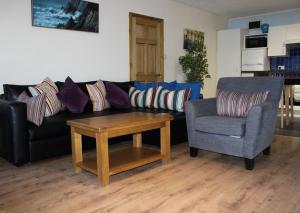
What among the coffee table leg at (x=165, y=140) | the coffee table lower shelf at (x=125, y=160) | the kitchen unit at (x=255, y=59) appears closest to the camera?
the coffee table lower shelf at (x=125, y=160)

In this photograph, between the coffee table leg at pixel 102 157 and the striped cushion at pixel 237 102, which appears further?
the striped cushion at pixel 237 102

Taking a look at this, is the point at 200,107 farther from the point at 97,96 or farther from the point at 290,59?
the point at 290,59

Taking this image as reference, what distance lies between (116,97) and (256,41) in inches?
167

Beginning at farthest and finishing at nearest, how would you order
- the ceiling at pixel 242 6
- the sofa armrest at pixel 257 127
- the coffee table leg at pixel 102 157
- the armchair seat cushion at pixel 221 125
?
1. the ceiling at pixel 242 6
2. the armchair seat cushion at pixel 221 125
3. the sofa armrest at pixel 257 127
4. the coffee table leg at pixel 102 157

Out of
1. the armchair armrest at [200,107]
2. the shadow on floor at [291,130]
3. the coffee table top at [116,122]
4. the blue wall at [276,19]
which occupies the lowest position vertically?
the shadow on floor at [291,130]

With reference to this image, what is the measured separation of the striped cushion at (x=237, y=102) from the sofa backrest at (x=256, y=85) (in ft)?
0.45

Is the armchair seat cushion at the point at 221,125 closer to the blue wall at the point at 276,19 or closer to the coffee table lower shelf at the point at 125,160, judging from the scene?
the coffee table lower shelf at the point at 125,160

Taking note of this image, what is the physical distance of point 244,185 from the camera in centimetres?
231

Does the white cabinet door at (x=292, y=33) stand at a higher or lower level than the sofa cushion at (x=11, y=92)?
higher

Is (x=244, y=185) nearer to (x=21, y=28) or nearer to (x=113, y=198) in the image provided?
(x=113, y=198)


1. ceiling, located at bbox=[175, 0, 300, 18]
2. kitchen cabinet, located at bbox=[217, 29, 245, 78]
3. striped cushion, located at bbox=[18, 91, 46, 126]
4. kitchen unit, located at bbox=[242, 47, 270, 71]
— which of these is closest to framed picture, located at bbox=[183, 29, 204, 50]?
ceiling, located at bbox=[175, 0, 300, 18]

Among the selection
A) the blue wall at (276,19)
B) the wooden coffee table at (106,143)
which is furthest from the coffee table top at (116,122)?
the blue wall at (276,19)

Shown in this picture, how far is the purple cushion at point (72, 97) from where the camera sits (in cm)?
338

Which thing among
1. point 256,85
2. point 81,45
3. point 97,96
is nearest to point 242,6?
point 256,85
